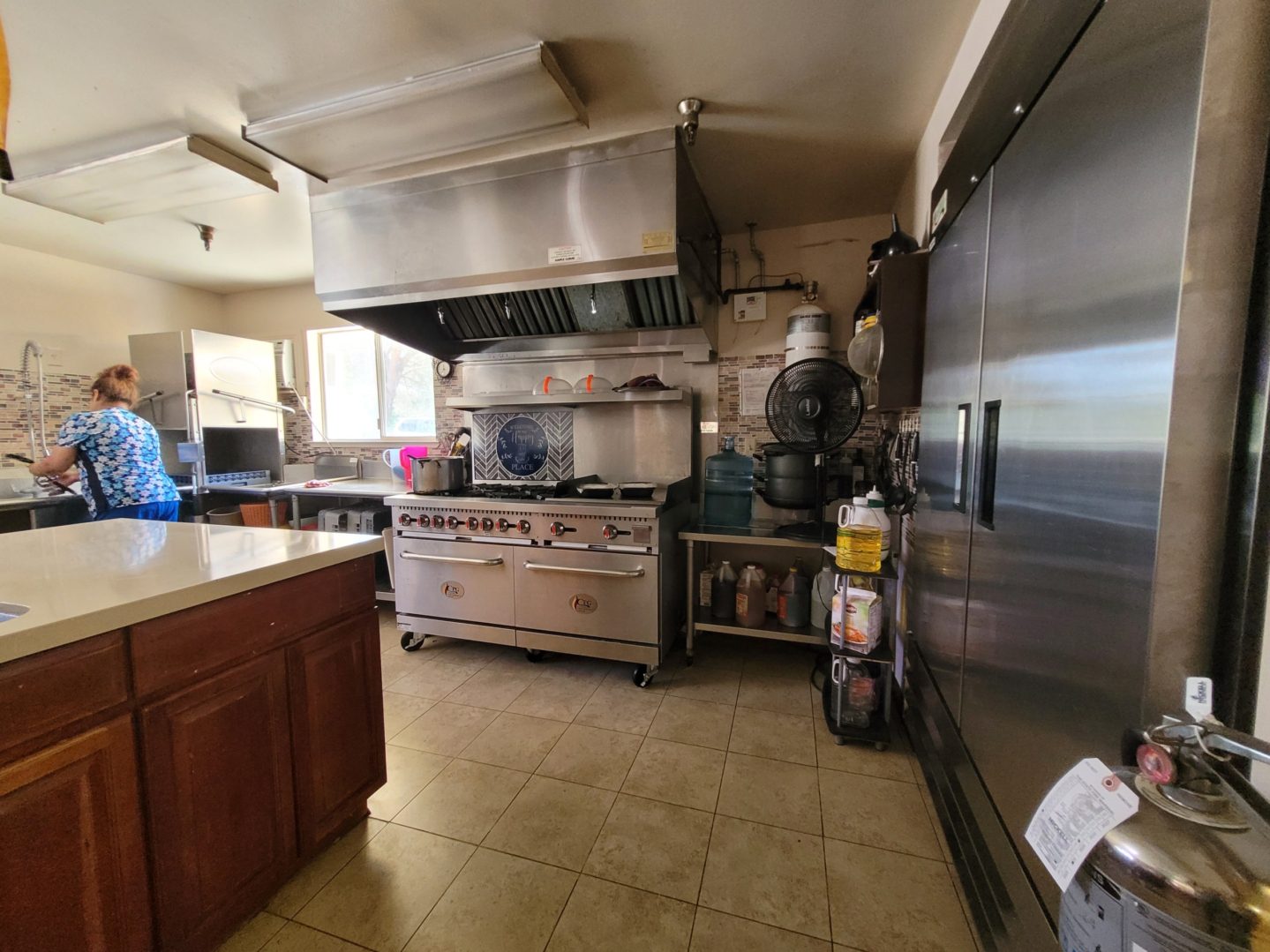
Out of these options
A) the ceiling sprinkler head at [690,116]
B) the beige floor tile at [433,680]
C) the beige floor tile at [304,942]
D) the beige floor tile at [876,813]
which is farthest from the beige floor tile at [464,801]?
the ceiling sprinkler head at [690,116]

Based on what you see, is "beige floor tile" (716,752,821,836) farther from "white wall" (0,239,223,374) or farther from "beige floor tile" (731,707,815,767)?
"white wall" (0,239,223,374)

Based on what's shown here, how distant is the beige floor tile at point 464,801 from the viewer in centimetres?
149

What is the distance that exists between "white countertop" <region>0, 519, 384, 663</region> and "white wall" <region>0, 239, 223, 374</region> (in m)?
3.12

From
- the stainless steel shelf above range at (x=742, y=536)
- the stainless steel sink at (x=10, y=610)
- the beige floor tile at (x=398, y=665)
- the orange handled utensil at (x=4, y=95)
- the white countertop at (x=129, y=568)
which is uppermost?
the orange handled utensil at (x=4, y=95)

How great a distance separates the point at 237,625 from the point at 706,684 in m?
1.95

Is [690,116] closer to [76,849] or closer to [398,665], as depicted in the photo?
[76,849]

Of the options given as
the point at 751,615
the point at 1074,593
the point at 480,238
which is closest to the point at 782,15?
the point at 480,238

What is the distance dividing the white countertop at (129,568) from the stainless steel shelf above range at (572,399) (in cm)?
140

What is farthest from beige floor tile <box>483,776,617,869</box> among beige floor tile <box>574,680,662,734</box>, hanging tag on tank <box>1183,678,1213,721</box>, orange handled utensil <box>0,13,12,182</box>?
orange handled utensil <box>0,13,12,182</box>

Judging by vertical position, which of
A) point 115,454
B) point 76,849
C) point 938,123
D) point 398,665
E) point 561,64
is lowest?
point 398,665

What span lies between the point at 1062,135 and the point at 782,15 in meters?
1.08

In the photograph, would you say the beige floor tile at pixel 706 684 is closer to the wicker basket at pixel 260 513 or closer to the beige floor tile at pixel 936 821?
the beige floor tile at pixel 936 821

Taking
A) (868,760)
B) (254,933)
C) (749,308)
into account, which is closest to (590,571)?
(868,760)

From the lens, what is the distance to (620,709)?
84.0 inches
